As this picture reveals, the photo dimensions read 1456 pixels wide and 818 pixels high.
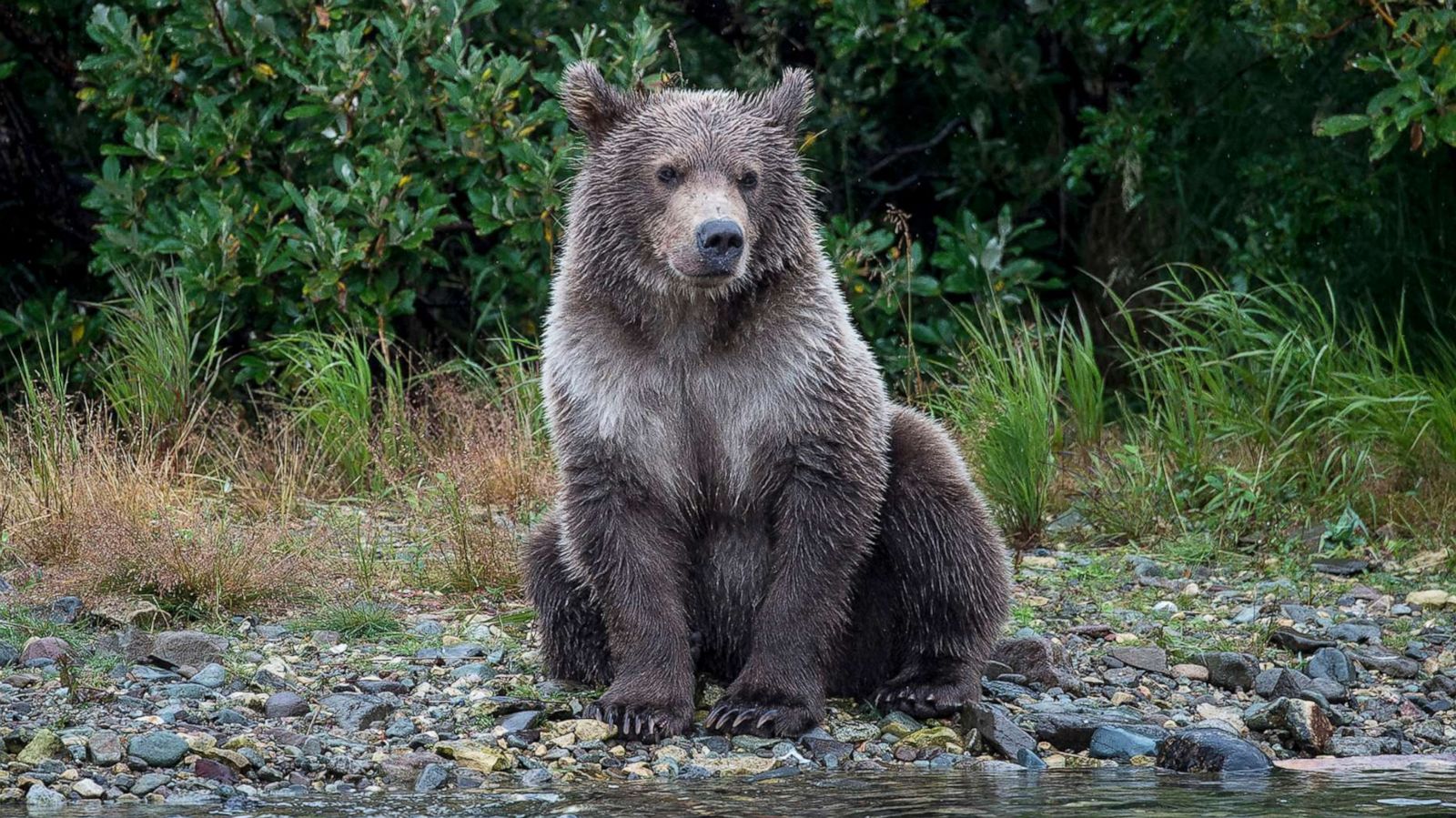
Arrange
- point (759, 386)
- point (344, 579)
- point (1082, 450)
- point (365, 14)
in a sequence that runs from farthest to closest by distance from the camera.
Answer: point (365, 14)
point (1082, 450)
point (344, 579)
point (759, 386)

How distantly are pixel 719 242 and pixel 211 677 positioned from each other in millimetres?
1892

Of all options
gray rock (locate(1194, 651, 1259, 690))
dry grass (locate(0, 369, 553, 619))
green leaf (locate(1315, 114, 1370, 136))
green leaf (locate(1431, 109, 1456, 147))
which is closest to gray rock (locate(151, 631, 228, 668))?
dry grass (locate(0, 369, 553, 619))

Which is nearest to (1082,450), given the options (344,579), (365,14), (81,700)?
(344,579)

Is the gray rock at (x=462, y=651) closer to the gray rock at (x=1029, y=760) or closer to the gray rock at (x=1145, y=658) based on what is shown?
the gray rock at (x=1029, y=760)

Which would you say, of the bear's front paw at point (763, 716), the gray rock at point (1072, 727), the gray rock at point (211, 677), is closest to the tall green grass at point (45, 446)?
the gray rock at point (211, 677)

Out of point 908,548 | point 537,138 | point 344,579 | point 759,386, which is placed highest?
point 537,138

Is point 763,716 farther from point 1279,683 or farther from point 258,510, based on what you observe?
point 258,510

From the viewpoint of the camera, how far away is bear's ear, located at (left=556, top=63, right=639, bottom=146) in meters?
5.15

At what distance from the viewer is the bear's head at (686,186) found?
15.9ft

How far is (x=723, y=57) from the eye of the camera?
10422 millimetres

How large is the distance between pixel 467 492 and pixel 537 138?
9.29ft

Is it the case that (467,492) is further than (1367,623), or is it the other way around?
(467,492)

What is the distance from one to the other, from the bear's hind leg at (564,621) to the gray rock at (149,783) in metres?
1.25

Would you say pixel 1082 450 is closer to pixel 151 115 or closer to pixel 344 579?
pixel 344 579
